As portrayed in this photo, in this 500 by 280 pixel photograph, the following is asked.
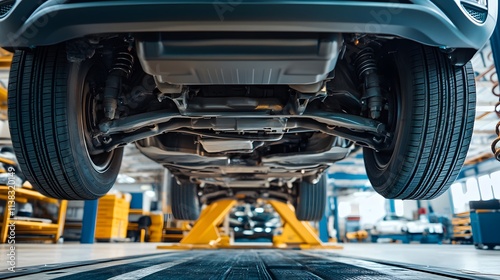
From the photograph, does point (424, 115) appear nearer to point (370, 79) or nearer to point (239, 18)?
point (370, 79)

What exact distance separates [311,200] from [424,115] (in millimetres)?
2157

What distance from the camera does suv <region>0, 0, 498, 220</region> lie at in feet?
2.93

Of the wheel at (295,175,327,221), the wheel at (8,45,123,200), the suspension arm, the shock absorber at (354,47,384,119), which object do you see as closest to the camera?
the wheel at (8,45,123,200)

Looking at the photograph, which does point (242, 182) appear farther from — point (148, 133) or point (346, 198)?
point (346, 198)

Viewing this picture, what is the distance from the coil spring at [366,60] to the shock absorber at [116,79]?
889mm

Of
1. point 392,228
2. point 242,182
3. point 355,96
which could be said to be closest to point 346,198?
point 392,228

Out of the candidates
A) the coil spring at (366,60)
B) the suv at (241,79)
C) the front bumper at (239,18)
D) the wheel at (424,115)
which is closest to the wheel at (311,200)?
the suv at (241,79)

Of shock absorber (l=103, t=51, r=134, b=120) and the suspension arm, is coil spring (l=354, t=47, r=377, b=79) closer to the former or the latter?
the suspension arm

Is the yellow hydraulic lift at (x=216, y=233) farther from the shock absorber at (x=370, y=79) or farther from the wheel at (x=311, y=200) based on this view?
the shock absorber at (x=370, y=79)

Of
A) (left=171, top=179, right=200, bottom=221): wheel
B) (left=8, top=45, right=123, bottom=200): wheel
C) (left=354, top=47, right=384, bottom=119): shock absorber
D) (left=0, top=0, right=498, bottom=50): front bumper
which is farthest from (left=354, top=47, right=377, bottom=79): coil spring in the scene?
(left=171, top=179, right=200, bottom=221): wheel

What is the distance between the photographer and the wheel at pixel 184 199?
3.38m

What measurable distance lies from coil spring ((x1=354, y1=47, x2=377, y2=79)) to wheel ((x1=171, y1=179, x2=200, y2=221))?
7.77ft

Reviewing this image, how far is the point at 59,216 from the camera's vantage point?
5875mm

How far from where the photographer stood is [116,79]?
1.35 metres
